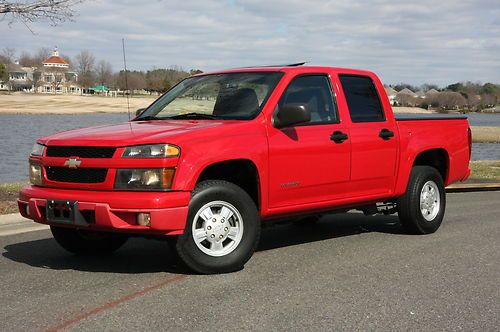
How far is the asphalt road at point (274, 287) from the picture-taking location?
14.4 ft

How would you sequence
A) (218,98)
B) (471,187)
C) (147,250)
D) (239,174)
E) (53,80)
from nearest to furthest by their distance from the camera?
(239,174), (218,98), (147,250), (471,187), (53,80)

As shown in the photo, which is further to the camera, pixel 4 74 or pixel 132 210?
pixel 4 74

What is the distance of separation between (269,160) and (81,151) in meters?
1.66

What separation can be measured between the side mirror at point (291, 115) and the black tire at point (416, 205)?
2.19 meters

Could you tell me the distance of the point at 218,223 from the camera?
18.3ft

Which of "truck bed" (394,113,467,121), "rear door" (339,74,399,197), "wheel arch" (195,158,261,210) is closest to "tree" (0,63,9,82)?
"truck bed" (394,113,467,121)

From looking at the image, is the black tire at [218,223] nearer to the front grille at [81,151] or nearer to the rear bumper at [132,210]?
the rear bumper at [132,210]

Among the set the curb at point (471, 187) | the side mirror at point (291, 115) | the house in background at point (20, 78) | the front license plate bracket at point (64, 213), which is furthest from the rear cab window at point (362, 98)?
the house in background at point (20, 78)

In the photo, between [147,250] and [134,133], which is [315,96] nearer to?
[134,133]

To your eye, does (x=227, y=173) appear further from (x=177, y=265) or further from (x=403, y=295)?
(x=403, y=295)

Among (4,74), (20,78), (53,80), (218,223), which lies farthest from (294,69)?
(20,78)

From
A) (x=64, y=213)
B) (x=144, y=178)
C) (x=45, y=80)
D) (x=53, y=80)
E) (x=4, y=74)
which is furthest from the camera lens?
(x=45, y=80)

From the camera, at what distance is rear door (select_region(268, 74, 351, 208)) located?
604cm

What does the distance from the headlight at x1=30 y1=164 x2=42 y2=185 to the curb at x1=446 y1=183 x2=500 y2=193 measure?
31.6 ft
